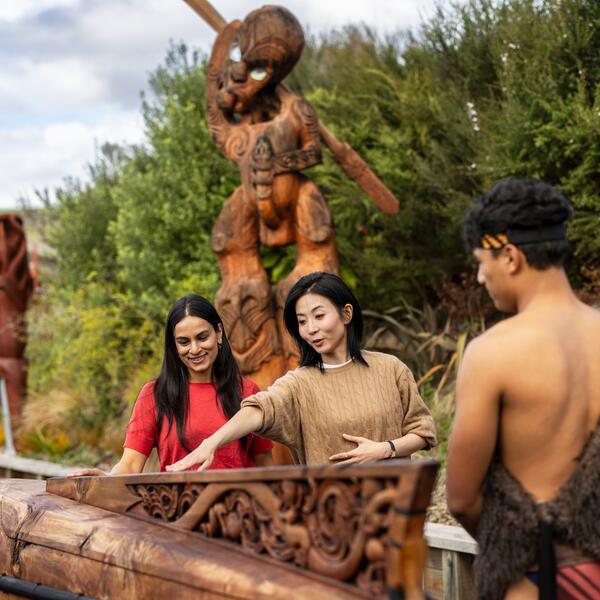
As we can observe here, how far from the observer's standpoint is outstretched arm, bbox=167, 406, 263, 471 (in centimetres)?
234

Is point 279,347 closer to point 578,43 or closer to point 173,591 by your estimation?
point 578,43

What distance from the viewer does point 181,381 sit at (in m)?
3.08

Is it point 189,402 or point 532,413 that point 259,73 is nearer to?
point 189,402

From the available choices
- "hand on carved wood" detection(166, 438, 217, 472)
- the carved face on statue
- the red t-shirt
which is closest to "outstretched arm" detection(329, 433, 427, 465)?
"hand on carved wood" detection(166, 438, 217, 472)

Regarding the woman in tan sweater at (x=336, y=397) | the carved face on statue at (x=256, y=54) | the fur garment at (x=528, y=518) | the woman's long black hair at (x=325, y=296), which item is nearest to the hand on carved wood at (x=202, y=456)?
the woman in tan sweater at (x=336, y=397)

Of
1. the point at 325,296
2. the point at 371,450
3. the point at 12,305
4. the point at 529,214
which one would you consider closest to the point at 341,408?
the point at 371,450

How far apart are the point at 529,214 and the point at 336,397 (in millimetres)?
1027

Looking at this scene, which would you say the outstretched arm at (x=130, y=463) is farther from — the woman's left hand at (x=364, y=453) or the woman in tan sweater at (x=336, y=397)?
the woman's left hand at (x=364, y=453)

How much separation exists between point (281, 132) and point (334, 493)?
394 centimetres

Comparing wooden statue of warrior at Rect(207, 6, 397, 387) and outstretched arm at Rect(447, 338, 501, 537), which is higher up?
wooden statue of warrior at Rect(207, 6, 397, 387)

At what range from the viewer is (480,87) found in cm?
789

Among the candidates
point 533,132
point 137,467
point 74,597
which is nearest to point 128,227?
point 533,132

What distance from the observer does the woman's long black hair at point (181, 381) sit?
3.04 metres

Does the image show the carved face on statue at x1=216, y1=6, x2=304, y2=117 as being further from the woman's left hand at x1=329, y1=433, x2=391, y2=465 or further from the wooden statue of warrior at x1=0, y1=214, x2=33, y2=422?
the wooden statue of warrior at x1=0, y1=214, x2=33, y2=422
